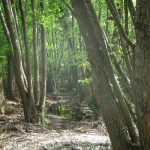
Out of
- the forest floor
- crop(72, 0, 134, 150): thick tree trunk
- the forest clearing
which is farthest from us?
the forest floor

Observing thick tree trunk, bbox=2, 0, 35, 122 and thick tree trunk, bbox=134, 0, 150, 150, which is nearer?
thick tree trunk, bbox=134, 0, 150, 150

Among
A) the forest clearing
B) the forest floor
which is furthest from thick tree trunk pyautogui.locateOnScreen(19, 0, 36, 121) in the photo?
the forest floor

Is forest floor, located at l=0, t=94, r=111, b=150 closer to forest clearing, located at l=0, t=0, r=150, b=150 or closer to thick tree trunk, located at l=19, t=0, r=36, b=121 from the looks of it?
forest clearing, located at l=0, t=0, r=150, b=150

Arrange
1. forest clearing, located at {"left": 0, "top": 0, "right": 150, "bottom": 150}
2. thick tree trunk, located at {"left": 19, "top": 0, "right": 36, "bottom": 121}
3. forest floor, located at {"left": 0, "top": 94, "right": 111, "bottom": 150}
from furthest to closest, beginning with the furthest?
thick tree trunk, located at {"left": 19, "top": 0, "right": 36, "bottom": 121} → forest floor, located at {"left": 0, "top": 94, "right": 111, "bottom": 150} → forest clearing, located at {"left": 0, "top": 0, "right": 150, "bottom": 150}

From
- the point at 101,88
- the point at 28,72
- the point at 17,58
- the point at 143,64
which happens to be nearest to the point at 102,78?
the point at 101,88

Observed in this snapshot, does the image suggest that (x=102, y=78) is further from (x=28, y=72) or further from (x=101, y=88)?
(x=28, y=72)

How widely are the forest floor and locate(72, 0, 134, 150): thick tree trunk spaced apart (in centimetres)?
230

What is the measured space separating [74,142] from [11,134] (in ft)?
8.54

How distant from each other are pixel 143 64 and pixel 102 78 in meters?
1.73

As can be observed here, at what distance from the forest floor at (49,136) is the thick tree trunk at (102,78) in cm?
230

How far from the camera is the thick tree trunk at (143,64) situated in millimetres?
A: 5219

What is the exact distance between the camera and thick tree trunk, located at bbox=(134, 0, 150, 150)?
522 centimetres

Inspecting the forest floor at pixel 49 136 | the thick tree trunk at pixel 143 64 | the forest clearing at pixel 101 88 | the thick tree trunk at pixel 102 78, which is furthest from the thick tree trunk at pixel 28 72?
the thick tree trunk at pixel 143 64

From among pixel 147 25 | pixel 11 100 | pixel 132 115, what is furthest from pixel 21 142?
pixel 11 100
